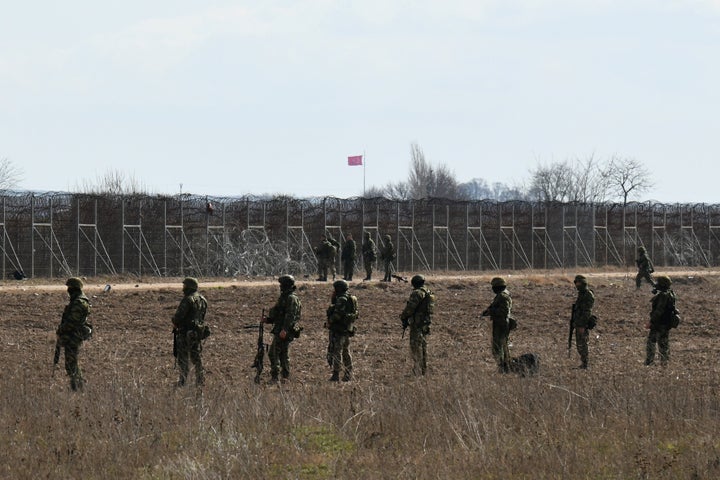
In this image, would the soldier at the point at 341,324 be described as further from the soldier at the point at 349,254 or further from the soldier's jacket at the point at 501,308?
the soldier at the point at 349,254

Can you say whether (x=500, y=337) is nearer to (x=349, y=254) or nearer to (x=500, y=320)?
(x=500, y=320)

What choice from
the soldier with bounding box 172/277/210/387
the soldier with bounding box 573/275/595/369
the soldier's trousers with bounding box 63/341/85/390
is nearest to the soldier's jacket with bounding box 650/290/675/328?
the soldier with bounding box 573/275/595/369

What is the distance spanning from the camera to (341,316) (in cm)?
1614

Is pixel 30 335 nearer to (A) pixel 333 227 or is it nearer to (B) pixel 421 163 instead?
(A) pixel 333 227

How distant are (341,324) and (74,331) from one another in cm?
358

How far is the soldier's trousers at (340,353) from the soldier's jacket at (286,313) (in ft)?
2.47

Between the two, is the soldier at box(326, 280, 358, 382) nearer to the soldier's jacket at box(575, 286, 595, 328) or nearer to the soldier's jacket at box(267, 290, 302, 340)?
the soldier's jacket at box(267, 290, 302, 340)

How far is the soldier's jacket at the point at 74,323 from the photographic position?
14.5m

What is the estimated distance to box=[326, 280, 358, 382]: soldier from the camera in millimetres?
16094

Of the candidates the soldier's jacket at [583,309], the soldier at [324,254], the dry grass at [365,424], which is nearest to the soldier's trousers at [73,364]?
the dry grass at [365,424]

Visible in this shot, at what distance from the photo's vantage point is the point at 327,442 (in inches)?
440

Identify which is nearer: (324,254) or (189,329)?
(189,329)

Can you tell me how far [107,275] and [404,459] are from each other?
2562 cm

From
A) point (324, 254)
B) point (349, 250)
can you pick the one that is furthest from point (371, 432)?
point (324, 254)
